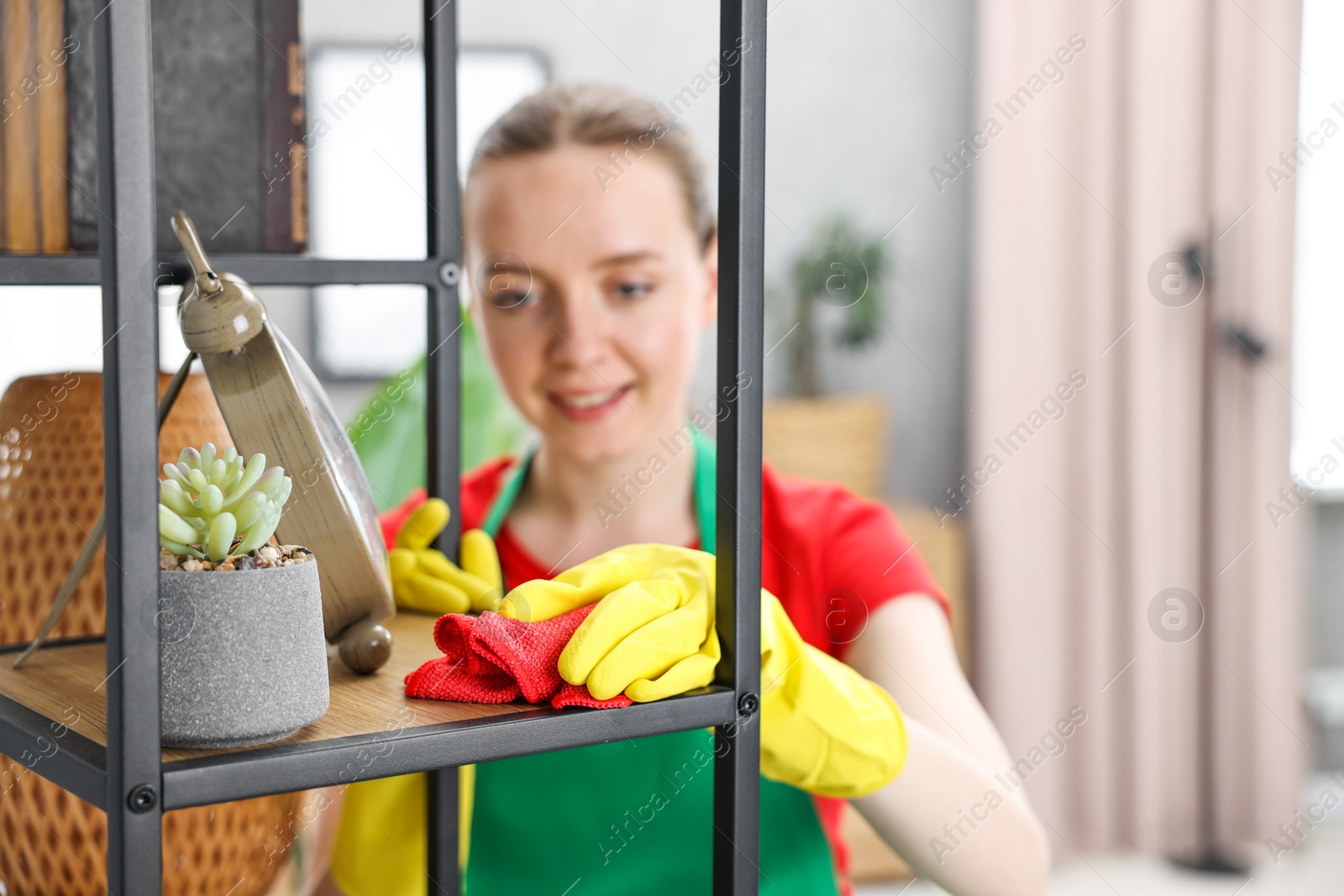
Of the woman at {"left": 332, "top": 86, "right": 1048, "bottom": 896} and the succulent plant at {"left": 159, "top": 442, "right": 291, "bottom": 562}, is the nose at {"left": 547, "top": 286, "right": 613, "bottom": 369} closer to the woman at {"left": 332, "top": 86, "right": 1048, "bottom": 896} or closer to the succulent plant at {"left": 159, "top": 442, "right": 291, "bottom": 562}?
the woman at {"left": 332, "top": 86, "right": 1048, "bottom": 896}

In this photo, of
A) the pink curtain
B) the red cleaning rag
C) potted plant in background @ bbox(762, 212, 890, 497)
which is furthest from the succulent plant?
the pink curtain

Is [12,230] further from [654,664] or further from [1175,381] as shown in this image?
[1175,381]

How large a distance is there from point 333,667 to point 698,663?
199 millimetres

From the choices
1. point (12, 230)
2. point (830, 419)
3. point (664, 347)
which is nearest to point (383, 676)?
point (12, 230)

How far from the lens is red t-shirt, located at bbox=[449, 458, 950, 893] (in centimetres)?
115

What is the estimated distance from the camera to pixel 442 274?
31.7 inches

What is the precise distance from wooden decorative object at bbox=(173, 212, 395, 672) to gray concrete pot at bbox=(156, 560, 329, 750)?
11 cm

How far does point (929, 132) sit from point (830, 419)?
0.81 m

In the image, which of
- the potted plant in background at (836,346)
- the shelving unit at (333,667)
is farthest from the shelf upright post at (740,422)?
the potted plant in background at (836,346)

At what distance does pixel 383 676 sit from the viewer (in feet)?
1.97

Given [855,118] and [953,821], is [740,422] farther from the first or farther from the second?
[855,118]

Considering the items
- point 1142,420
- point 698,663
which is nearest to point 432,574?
point 698,663

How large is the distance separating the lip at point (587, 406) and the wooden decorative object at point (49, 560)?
0.50 m

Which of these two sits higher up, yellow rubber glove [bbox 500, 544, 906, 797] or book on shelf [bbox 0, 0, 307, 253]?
book on shelf [bbox 0, 0, 307, 253]
